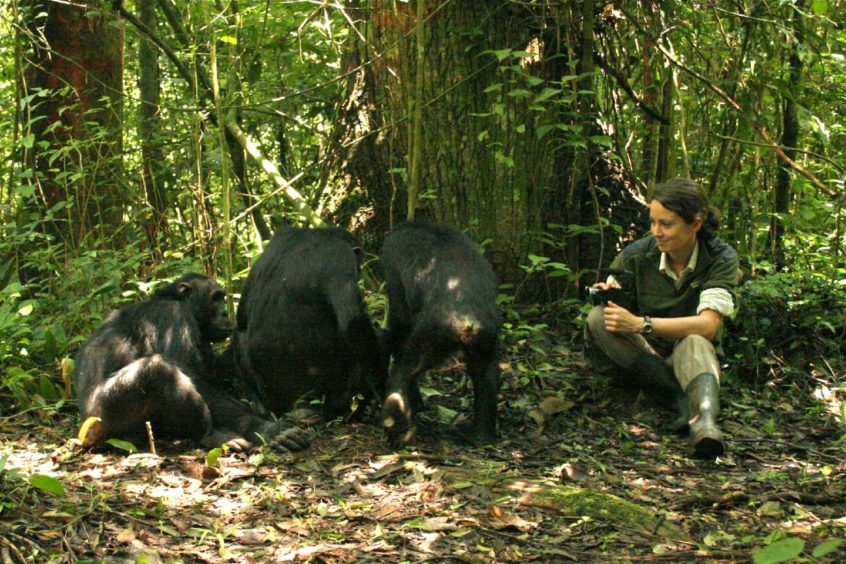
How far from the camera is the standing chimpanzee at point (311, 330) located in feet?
19.3

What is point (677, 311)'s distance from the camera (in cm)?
616

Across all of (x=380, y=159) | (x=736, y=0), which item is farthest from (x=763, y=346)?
(x=380, y=159)

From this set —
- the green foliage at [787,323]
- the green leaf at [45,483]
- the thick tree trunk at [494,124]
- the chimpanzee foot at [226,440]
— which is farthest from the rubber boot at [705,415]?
the green leaf at [45,483]

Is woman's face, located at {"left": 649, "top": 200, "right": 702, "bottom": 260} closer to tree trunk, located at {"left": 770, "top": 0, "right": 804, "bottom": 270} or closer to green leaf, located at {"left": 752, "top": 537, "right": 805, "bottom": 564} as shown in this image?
tree trunk, located at {"left": 770, "top": 0, "right": 804, "bottom": 270}

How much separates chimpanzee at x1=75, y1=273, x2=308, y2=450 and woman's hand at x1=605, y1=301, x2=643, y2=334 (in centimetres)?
214

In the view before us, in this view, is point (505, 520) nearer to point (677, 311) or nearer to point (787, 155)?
point (677, 311)

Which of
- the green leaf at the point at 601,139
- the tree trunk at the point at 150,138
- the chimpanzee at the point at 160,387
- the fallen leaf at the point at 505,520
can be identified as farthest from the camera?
the tree trunk at the point at 150,138

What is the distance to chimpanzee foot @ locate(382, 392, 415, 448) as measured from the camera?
543 cm

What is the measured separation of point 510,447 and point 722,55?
4.46 m

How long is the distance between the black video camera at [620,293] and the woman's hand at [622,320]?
128mm

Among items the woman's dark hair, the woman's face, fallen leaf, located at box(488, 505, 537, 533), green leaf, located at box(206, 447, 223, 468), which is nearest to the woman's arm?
the woman's face

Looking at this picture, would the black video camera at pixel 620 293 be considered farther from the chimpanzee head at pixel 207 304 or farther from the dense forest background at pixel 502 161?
the chimpanzee head at pixel 207 304

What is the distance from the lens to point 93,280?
23.5 ft

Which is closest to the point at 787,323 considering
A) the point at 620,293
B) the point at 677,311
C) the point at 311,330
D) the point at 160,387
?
the point at 677,311
